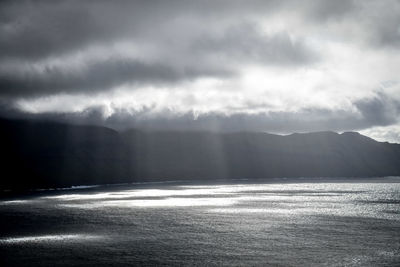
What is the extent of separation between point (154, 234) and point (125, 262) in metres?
23.6

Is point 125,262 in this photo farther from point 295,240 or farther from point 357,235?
point 357,235

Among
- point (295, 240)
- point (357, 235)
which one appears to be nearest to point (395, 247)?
point (357, 235)

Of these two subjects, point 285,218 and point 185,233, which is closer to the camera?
point 185,233

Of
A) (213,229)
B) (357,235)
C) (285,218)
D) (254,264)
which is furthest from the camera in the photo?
(285,218)

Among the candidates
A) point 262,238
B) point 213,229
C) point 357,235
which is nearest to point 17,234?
point 213,229

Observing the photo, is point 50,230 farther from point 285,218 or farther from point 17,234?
point 285,218

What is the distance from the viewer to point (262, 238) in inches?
2650

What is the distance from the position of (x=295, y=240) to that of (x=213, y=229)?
20107 millimetres

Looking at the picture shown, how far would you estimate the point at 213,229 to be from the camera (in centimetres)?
7919

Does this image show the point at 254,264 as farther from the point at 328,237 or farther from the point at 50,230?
the point at 50,230

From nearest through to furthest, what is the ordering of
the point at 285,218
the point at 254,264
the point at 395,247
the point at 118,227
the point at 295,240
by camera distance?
the point at 254,264 < the point at 395,247 < the point at 295,240 < the point at 118,227 < the point at 285,218

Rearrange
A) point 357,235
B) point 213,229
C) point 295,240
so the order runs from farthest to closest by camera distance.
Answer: point 213,229
point 357,235
point 295,240

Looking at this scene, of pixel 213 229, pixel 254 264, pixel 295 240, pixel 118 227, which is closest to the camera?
pixel 254 264

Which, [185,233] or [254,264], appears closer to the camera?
[254,264]
